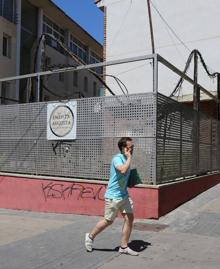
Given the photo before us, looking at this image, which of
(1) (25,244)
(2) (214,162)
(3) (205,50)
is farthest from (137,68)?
(1) (25,244)

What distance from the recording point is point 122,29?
23.5 m

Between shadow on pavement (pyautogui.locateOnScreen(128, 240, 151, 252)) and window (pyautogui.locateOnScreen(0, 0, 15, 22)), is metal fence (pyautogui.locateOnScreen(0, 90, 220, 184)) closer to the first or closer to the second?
shadow on pavement (pyautogui.locateOnScreen(128, 240, 151, 252))

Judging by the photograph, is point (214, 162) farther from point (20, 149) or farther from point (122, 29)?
point (122, 29)

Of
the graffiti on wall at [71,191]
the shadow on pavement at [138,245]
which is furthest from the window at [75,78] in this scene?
the shadow on pavement at [138,245]

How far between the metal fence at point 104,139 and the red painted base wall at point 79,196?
1.10 ft

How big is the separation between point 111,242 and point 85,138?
4.05 m

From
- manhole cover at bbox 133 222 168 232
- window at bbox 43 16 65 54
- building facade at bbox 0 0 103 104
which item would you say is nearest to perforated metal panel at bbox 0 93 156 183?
manhole cover at bbox 133 222 168 232

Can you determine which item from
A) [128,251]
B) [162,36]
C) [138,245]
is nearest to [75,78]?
[162,36]

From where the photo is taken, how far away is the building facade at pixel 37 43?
94.5ft

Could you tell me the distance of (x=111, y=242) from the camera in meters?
8.30

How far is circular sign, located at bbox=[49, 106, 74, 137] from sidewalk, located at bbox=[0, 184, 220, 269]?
6.73 feet

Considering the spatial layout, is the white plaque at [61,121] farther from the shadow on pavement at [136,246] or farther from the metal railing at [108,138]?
the shadow on pavement at [136,246]

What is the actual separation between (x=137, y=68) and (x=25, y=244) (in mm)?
15506

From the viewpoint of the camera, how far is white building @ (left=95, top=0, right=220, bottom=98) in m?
21.2
